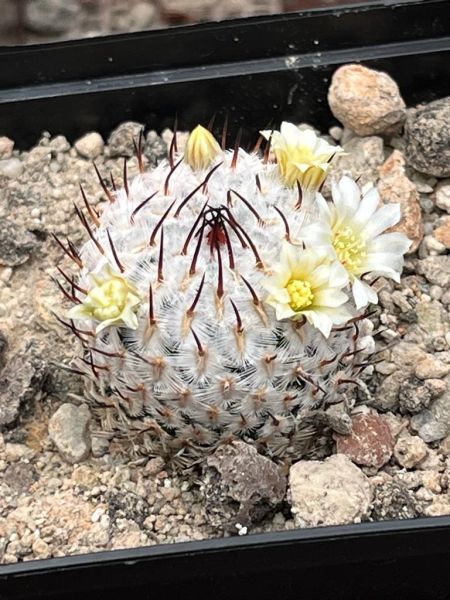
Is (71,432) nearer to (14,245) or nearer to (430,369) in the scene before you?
(14,245)

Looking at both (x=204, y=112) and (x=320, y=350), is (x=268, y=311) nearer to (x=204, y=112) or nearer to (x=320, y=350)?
(x=320, y=350)

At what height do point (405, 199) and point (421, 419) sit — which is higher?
Answer: point (405, 199)

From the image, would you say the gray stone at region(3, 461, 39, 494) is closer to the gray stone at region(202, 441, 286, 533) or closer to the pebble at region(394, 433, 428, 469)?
the gray stone at region(202, 441, 286, 533)

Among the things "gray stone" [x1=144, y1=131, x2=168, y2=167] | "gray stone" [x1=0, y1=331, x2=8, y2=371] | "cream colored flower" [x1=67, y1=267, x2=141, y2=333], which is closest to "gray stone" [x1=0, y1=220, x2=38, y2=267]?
"gray stone" [x1=0, y1=331, x2=8, y2=371]

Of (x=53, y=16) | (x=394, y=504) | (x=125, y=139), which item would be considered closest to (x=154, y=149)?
(x=125, y=139)

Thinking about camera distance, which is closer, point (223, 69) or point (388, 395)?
point (388, 395)

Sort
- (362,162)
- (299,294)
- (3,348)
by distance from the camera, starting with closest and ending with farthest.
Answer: (299,294), (3,348), (362,162)

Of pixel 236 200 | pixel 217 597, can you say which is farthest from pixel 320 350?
pixel 217 597
